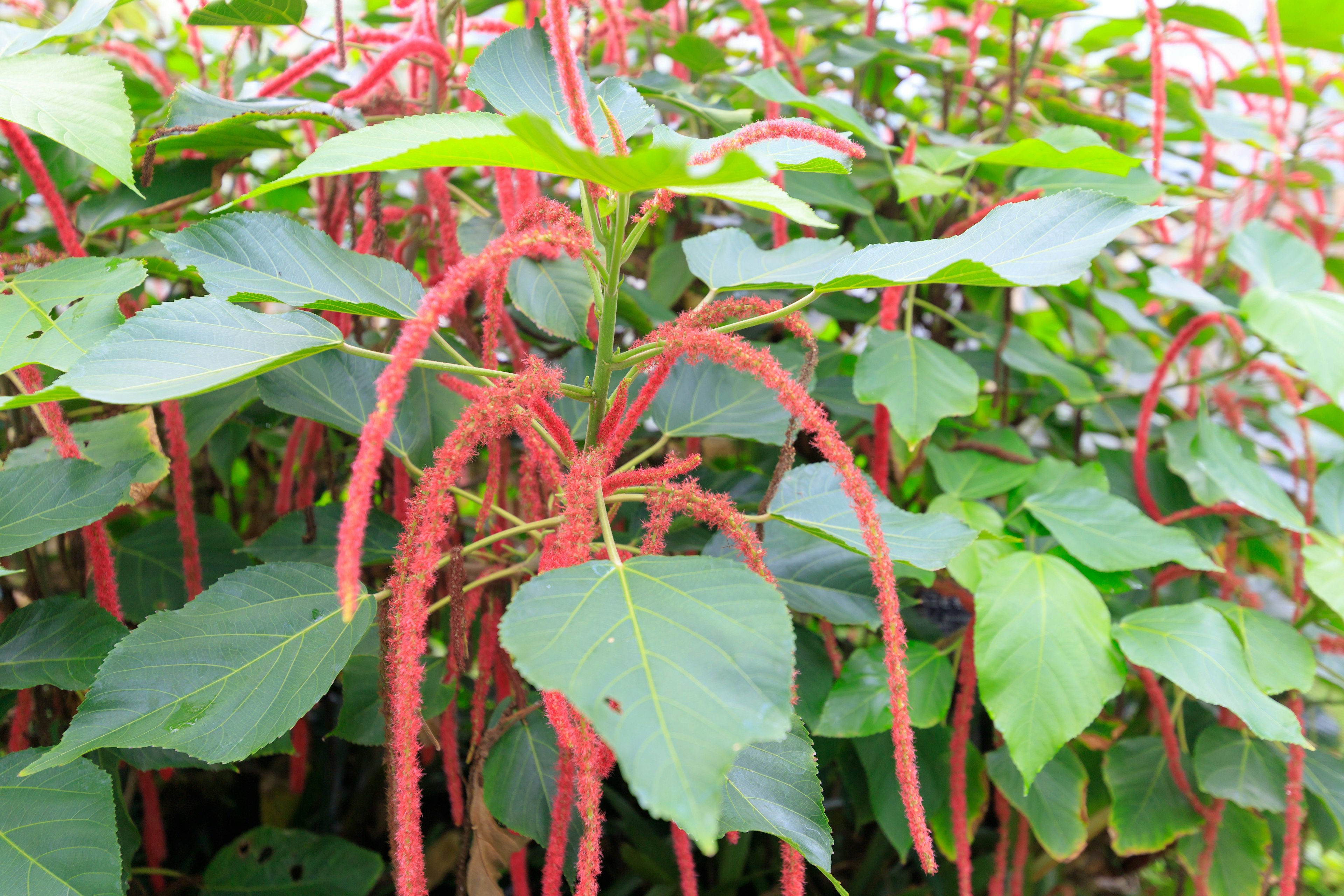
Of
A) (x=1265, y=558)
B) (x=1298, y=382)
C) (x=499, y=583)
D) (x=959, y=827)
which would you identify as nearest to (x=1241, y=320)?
(x=1298, y=382)

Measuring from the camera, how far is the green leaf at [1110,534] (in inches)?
27.9

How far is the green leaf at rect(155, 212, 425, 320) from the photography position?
48 centimetres

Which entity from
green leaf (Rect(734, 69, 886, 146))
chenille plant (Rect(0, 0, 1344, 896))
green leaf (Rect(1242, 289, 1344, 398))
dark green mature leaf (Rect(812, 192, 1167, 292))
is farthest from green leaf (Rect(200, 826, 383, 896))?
green leaf (Rect(1242, 289, 1344, 398))

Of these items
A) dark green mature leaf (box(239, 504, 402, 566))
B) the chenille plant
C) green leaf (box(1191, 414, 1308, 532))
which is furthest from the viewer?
green leaf (box(1191, 414, 1308, 532))

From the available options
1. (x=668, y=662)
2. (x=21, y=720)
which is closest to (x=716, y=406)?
(x=668, y=662)

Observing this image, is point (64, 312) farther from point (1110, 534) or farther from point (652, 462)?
point (1110, 534)

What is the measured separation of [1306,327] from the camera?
80 cm

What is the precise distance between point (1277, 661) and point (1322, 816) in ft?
1.09

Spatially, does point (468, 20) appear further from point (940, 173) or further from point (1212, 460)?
point (1212, 460)

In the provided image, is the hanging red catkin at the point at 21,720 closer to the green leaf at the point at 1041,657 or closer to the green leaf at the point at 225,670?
the green leaf at the point at 225,670

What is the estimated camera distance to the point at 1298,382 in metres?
1.10

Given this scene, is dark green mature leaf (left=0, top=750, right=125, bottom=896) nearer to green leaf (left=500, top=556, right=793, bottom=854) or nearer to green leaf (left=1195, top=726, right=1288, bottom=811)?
green leaf (left=500, top=556, right=793, bottom=854)

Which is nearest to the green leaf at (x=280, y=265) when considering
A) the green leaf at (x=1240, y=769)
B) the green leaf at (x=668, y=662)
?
the green leaf at (x=668, y=662)

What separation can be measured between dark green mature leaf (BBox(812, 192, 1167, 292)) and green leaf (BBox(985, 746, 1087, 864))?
0.51 meters
